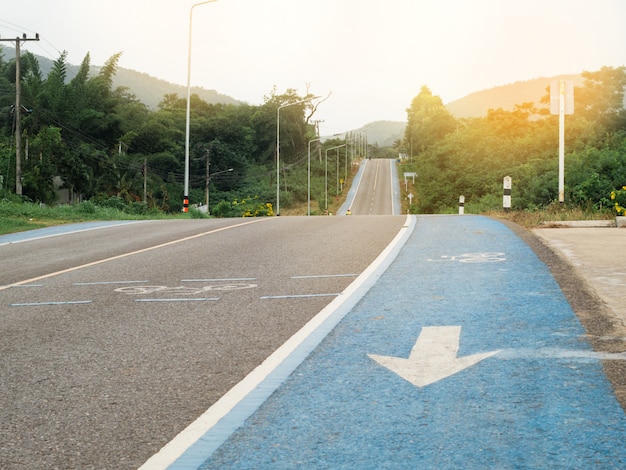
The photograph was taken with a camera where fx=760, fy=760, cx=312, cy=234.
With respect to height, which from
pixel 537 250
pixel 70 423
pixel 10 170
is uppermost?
pixel 10 170

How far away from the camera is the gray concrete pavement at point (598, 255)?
7379mm

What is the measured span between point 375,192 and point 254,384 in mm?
99605

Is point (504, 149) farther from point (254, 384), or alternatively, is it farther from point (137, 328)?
point (254, 384)

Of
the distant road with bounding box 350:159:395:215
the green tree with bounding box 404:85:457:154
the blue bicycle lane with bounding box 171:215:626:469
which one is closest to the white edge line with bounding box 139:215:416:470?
the blue bicycle lane with bounding box 171:215:626:469

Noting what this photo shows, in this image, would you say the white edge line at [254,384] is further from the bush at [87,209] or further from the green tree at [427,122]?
the green tree at [427,122]

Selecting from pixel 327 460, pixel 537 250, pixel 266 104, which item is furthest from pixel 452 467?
pixel 266 104

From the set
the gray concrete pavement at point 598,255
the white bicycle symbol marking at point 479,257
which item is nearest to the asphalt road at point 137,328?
the white bicycle symbol marking at point 479,257

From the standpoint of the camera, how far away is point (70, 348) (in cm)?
597

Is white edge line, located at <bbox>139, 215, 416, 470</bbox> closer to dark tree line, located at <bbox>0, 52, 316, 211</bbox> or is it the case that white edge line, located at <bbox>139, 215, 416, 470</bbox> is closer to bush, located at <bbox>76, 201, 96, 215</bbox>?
bush, located at <bbox>76, 201, 96, 215</bbox>

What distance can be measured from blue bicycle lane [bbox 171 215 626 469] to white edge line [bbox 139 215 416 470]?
0.24ft

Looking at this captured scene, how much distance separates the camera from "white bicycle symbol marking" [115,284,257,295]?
869 centimetres

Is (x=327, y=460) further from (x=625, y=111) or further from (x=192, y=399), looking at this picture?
(x=625, y=111)

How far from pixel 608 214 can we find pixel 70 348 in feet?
45.8

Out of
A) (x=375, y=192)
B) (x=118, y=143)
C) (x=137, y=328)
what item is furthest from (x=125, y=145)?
(x=137, y=328)
